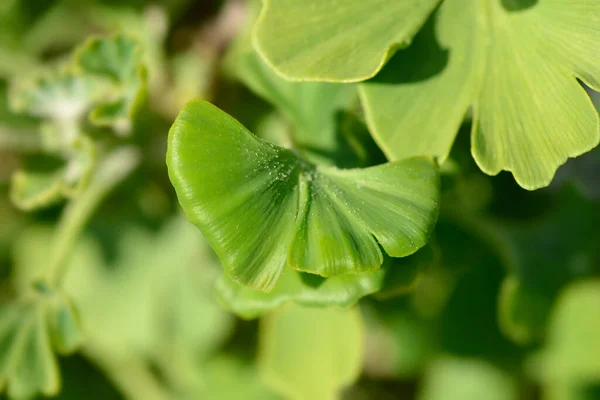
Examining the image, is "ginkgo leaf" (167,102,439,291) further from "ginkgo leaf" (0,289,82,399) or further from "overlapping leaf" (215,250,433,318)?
Result: "ginkgo leaf" (0,289,82,399)

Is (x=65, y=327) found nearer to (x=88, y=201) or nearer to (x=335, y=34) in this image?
(x=88, y=201)

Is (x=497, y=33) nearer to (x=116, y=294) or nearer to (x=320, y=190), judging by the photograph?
(x=320, y=190)

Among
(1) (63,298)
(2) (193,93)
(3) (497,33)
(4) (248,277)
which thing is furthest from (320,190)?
(2) (193,93)

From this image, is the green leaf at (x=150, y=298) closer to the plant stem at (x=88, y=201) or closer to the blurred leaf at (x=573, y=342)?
the plant stem at (x=88, y=201)

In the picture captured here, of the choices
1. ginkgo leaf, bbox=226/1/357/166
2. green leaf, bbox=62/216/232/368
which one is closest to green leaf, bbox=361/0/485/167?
ginkgo leaf, bbox=226/1/357/166

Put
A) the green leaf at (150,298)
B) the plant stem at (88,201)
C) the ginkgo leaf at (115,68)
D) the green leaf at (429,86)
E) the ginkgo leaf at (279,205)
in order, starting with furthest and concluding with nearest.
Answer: the green leaf at (150,298), the plant stem at (88,201), the ginkgo leaf at (115,68), the green leaf at (429,86), the ginkgo leaf at (279,205)

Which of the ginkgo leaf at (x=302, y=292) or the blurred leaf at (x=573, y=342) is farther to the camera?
the blurred leaf at (x=573, y=342)

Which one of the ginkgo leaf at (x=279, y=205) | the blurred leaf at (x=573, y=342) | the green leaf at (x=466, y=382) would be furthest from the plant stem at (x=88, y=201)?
the blurred leaf at (x=573, y=342)

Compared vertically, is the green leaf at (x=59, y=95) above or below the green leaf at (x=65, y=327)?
above
